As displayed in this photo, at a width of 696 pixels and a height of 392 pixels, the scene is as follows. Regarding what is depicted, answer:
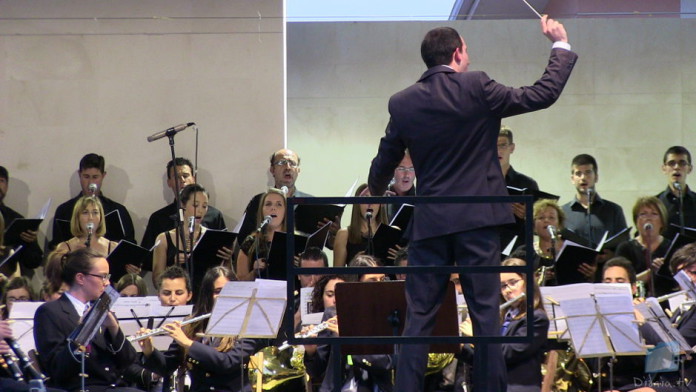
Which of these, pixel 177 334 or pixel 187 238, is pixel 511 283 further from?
pixel 187 238

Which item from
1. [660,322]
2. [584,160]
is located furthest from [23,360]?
[584,160]

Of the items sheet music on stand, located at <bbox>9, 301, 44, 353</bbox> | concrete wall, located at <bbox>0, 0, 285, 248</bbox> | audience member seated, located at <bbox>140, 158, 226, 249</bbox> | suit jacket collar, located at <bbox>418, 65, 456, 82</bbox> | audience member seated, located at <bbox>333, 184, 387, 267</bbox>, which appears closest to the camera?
suit jacket collar, located at <bbox>418, 65, 456, 82</bbox>

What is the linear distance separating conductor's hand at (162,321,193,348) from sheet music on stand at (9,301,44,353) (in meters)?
0.76

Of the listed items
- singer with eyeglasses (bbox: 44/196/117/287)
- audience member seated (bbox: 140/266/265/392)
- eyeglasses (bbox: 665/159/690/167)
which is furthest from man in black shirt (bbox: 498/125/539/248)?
singer with eyeglasses (bbox: 44/196/117/287)

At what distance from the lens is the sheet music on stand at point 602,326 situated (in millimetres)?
5586

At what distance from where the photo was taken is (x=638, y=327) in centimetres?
570

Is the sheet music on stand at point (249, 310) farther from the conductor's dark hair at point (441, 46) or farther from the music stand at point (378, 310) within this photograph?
the conductor's dark hair at point (441, 46)

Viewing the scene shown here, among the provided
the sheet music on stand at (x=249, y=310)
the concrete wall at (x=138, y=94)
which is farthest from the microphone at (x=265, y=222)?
the sheet music on stand at (x=249, y=310)

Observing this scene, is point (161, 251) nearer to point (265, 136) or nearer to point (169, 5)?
point (265, 136)

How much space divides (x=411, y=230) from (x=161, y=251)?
406 cm

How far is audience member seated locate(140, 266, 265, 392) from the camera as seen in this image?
19.6 feet

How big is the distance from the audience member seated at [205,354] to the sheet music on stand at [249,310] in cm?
29

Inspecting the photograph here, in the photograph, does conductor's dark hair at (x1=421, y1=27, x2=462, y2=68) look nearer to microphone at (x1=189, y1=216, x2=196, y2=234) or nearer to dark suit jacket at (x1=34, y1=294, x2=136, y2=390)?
dark suit jacket at (x1=34, y1=294, x2=136, y2=390)

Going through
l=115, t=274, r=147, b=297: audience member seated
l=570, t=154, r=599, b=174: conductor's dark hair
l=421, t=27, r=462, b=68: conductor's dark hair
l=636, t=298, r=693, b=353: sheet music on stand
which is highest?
l=421, t=27, r=462, b=68: conductor's dark hair
